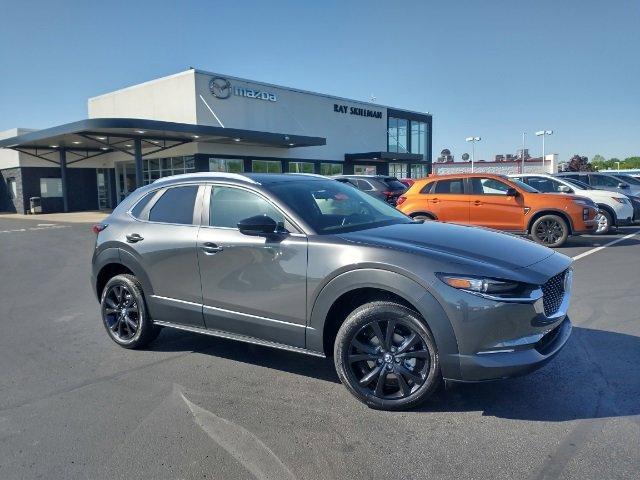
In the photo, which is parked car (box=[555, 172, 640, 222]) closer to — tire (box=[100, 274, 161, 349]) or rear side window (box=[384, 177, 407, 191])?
rear side window (box=[384, 177, 407, 191])

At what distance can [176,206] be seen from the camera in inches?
197

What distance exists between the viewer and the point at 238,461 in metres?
3.11

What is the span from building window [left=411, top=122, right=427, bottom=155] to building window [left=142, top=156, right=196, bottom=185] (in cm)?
2437

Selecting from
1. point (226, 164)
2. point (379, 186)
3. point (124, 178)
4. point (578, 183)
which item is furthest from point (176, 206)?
point (124, 178)

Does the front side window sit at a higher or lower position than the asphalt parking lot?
higher

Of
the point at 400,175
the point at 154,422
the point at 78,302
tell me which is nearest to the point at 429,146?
the point at 400,175

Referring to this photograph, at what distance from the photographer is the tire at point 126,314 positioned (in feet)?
16.8

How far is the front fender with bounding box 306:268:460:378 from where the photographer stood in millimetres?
3414

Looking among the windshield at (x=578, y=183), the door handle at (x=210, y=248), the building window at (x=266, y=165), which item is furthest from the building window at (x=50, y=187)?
the door handle at (x=210, y=248)

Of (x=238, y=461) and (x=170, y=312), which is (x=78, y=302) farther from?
(x=238, y=461)

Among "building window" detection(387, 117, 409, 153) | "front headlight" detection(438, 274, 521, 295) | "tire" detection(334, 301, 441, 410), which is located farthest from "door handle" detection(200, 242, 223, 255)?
"building window" detection(387, 117, 409, 153)

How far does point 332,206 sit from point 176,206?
155 centimetres

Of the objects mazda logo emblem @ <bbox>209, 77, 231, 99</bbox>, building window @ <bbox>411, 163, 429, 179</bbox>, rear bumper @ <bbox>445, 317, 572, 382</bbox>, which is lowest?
rear bumper @ <bbox>445, 317, 572, 382</bbox>

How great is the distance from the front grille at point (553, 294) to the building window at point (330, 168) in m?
33.8
